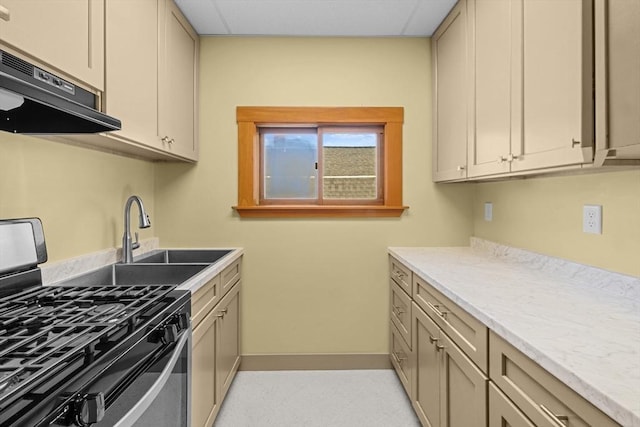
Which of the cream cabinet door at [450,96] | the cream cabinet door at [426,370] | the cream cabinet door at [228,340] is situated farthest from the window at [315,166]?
the cream cabinet door at [426,370]

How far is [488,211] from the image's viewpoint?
2510 mm

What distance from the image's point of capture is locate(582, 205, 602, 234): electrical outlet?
152 centimetres

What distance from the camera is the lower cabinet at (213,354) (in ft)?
5.37

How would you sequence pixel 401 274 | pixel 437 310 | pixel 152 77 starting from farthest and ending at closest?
pixel 401 274 < pixel 152 77 < pixel 437 310

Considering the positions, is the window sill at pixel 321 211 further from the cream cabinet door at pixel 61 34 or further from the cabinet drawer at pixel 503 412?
the cabinet drawer at pixel 503 412

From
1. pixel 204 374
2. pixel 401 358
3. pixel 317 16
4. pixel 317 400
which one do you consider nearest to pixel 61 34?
pixel 204 374

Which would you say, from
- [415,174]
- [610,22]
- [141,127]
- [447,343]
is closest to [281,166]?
[415,174]

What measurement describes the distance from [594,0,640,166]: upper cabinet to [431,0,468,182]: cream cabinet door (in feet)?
3.38

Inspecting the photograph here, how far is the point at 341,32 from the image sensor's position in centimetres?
261

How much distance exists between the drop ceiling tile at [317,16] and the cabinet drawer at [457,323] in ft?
5.43

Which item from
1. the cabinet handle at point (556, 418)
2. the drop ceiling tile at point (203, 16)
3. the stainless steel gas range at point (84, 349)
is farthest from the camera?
the drop ceiling tile at point (203, 16)

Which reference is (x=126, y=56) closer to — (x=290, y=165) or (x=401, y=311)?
(x=290, y=165)

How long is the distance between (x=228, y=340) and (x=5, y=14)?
1.86 metres

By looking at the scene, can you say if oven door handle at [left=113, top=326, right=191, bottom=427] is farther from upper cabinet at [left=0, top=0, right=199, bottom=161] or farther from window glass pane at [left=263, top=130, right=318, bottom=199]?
window glass pane at [left=263, top=130, right=318, bottom=199]
